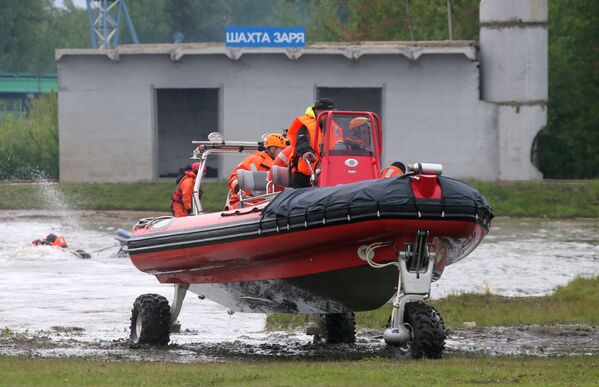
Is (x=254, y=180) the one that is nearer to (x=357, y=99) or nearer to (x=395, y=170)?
(x=395, y=170)

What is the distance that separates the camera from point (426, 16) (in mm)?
48688

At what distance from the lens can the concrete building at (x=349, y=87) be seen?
1469 inches

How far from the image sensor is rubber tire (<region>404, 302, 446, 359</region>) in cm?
1148

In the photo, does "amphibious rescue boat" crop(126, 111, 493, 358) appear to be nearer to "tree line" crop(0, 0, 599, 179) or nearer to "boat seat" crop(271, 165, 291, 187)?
"boat seat" crop(271, 165, 291, 187)

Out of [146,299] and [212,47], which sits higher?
[212,47]

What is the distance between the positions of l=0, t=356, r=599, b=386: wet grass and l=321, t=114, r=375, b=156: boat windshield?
6.98 ft

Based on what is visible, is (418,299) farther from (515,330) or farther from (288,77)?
(288,77)

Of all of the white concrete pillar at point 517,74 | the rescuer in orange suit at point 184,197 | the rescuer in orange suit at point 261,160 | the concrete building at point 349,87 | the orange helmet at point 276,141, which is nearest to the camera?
the rescuer in orange suit at point 261,160

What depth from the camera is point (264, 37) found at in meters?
38.7

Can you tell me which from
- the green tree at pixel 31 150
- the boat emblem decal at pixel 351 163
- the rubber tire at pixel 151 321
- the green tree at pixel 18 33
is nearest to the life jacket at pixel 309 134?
the boat emblem decal at pixel 351 163

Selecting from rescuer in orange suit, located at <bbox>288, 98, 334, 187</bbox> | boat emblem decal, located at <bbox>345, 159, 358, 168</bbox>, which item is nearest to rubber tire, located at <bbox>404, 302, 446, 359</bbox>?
→ boat emblem decal, located at <bbox>345, 159, 358, 168</bbox>

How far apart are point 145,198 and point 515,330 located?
21.5 m

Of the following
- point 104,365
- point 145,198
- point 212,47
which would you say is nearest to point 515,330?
point 104,365

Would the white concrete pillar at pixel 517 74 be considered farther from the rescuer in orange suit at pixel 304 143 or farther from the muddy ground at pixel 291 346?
the rescuer in orange suit at pixel 304 143
